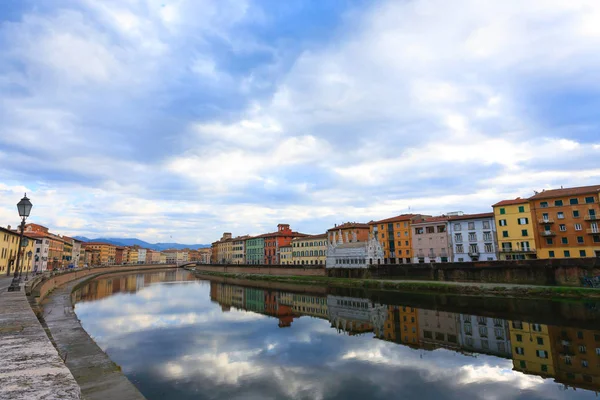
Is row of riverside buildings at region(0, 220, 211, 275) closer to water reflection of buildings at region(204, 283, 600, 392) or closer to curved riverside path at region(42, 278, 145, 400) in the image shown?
curved riverside path at region(42, 278, 145, 400)

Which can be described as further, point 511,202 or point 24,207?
point 511,202

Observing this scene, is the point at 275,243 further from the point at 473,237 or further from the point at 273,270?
the point at 473,237

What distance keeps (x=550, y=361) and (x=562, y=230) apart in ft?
151

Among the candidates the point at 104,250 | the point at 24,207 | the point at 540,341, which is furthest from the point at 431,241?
the point at 104,250

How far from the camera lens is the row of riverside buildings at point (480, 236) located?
5362 cm

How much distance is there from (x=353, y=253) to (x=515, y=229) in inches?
1191

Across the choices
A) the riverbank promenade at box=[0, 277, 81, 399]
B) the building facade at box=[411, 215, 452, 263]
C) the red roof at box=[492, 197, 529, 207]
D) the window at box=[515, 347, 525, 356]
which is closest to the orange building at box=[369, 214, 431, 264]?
the building facade at box=[411, 215, 452, 263]

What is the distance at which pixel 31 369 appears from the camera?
16.8ft

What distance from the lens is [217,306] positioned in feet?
142

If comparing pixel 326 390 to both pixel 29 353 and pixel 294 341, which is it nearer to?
pixel 294 341

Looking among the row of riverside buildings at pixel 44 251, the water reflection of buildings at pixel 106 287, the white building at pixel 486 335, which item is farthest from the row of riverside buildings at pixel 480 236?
the row of riverside buildings at pixel 44 251

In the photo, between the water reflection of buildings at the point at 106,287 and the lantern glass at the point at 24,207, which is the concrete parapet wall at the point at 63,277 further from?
the lantern glass at the point at 24,207

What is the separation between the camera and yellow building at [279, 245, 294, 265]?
100500mm

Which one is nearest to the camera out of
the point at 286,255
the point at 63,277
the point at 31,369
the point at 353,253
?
the point at 31,369
